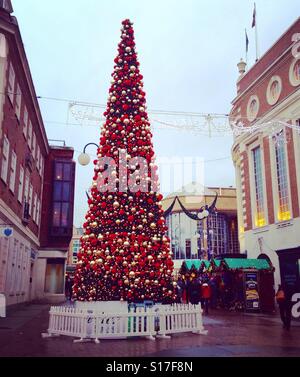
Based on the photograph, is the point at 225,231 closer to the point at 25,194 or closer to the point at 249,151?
the point at 249,151

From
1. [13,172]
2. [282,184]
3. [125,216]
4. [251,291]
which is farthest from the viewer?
[282,184]

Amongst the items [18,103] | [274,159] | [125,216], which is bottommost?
[125,216]

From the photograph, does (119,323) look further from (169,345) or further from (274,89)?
(274,89)

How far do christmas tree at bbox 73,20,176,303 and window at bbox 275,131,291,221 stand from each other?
13.0 m

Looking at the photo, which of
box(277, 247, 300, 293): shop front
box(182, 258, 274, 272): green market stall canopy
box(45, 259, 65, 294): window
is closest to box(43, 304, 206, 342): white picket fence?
box(182, 258, 274, 272): green market stall canopy

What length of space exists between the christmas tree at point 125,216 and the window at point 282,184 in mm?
12978

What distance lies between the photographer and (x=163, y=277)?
11875 mm

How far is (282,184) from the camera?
23.8m

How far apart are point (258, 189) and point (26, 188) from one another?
1480cm

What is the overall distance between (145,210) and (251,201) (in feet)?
52.7

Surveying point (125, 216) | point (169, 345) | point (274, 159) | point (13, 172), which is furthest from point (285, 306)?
point (13, 172)

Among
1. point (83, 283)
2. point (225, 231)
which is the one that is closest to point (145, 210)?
point (83, 283)

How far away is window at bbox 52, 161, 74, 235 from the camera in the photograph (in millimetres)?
34062

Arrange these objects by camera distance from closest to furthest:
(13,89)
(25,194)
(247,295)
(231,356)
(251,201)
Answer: (231,356) → (13,89) → (247,295) → (25,194) → (251,201)
